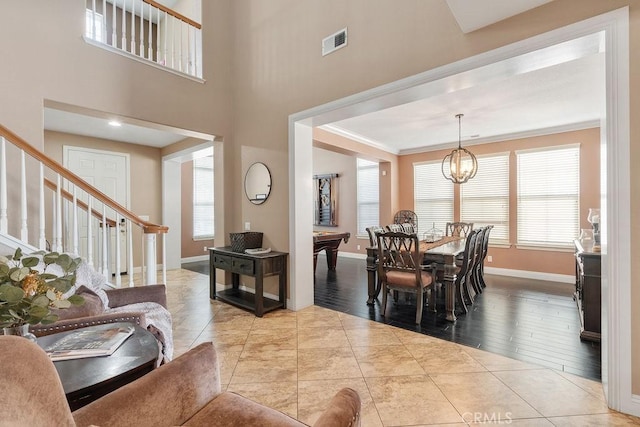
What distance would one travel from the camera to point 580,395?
2.05 meters

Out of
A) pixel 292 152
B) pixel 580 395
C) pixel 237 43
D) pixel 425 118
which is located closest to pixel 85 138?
pixel 237 43

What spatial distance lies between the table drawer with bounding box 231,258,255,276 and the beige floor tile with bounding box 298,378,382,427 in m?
1.68

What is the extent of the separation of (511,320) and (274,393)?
2.77 m

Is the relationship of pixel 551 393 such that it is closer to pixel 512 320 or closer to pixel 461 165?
pixel 512 320

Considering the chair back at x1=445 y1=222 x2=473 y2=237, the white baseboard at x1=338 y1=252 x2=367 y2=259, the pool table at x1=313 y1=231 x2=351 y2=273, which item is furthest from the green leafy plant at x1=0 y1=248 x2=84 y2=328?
the white baseboard at x1=338 y1=252 x2=367 y2=259

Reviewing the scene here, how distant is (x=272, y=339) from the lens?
2969mm

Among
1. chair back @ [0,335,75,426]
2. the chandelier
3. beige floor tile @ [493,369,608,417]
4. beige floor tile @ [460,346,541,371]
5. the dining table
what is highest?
the chandelier

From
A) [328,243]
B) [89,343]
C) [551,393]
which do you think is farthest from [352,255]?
[89,343]

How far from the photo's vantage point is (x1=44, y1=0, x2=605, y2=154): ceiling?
225cm

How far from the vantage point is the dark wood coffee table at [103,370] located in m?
1.12

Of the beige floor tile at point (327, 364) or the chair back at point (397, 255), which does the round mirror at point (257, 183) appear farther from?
the beige floor tile at point (327, 364)

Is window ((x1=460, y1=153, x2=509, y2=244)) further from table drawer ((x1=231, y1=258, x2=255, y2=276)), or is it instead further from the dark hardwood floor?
table drawer ((x1=231, y1=258, x2=255, y2=276))

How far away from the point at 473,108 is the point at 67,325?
4.93 metres

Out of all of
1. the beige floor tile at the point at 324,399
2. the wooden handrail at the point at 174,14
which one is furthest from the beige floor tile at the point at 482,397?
the wooden handrail at the point at 174,14
